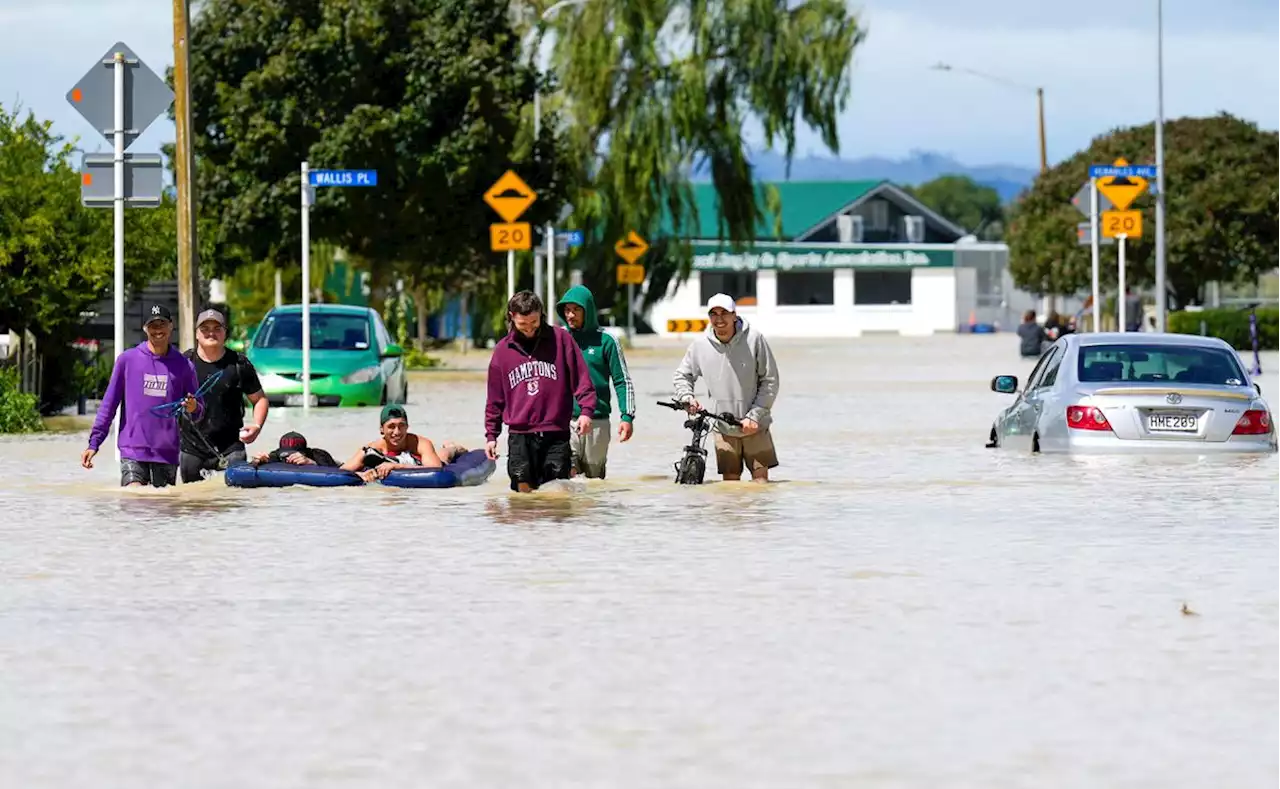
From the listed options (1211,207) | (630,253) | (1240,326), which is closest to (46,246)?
(630,253)

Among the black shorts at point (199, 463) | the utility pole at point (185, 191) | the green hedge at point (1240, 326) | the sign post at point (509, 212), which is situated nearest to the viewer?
the black shorts at point (199, 463)

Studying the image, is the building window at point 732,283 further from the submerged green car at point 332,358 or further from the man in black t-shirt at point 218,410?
the man in black t-shirt at point 218,410

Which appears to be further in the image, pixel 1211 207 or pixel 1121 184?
pixel 1211 207

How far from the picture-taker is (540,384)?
17.5 meters

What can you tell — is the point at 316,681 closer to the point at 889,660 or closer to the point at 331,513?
the point at 889,660

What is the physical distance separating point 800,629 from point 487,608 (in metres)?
1.60

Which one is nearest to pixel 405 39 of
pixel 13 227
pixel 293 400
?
pixel 293 400

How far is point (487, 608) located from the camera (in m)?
12.3

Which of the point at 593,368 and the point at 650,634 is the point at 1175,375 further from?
the point at 650,634

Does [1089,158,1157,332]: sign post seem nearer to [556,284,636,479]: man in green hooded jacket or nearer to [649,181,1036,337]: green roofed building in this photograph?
[556,284,636,479]: man in green hooded jacket

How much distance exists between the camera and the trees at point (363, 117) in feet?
170

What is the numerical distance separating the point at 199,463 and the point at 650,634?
7444mm

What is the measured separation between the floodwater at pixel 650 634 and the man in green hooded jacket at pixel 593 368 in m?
0.37

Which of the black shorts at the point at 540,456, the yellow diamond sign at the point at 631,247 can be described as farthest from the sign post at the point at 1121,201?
the black shorts at the point at 540,456
